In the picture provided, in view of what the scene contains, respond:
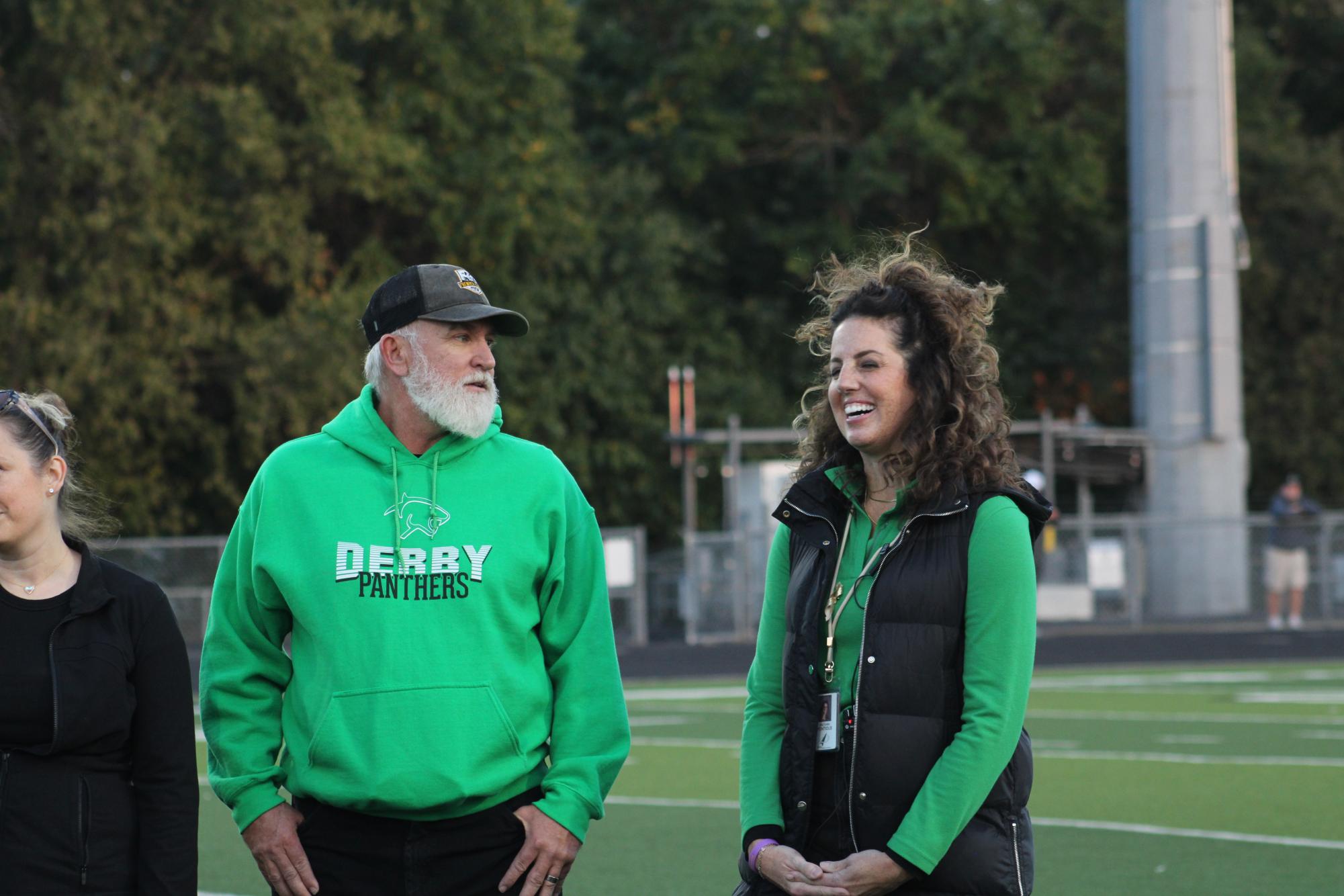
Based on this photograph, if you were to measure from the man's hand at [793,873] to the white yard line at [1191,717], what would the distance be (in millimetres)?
11135

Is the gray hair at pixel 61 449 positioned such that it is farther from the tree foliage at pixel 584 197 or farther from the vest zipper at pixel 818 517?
the tree foliage at pixel 584 197

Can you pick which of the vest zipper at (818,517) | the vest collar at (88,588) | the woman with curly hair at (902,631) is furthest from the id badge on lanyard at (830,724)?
the vest collar at (88,588)

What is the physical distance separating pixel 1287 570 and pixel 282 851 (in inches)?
872

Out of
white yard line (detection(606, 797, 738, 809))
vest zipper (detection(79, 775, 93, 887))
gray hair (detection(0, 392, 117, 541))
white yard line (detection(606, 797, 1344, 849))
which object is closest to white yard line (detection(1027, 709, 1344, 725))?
white yard line (detection(606, 797, 738, 809))

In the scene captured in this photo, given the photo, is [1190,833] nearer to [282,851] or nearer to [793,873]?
[793,873]

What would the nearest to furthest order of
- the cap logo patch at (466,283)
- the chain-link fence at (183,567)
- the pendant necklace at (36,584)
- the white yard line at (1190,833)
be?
the pendant necklace at (36,584)
the cap logo patch at (466,283)
the white yard line at (1190,833)
the chain-link fence at (183,567)

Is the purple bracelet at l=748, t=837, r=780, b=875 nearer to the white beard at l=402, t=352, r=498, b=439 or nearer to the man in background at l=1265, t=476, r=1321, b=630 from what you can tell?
the white beard at l=402, t=352, r=498, b=439

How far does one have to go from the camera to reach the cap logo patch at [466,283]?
4527mm

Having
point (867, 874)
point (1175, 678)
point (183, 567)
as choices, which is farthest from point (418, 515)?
point (183, 567)

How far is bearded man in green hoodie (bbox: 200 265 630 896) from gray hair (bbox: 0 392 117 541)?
357 mm

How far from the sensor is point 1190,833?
9.32m

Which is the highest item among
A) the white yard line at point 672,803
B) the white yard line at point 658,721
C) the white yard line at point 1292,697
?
the white yard line at point 1292,697

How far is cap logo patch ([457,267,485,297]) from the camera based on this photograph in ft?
14.9

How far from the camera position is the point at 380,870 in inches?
164
